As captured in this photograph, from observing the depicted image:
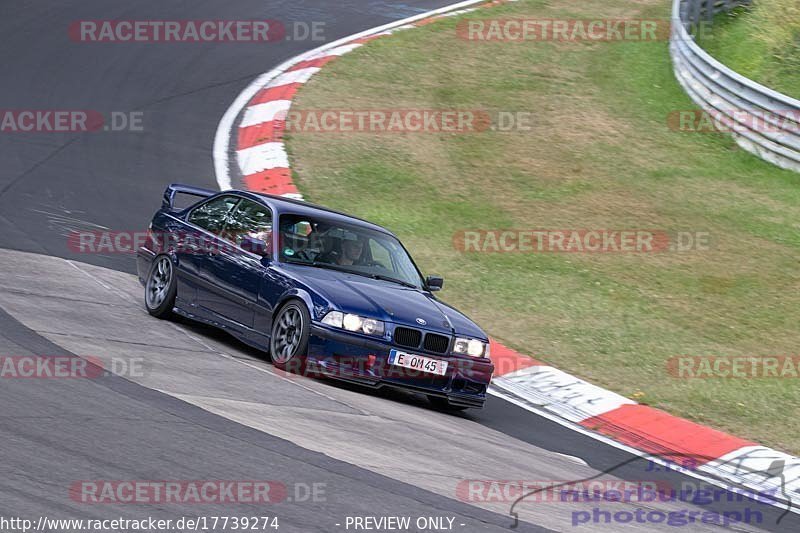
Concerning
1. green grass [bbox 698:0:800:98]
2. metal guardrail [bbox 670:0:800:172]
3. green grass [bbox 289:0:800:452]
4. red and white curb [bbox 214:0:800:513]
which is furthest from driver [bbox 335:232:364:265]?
green grass [bbox 698:0:800:98]

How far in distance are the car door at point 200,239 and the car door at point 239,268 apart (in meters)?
0.08

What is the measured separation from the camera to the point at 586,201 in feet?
49.4

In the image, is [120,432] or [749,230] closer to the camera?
[120,432]

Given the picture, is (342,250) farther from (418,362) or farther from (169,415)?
(169,415)

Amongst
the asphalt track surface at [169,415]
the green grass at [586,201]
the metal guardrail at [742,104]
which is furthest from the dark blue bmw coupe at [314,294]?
the metal guardrail at [742,104]

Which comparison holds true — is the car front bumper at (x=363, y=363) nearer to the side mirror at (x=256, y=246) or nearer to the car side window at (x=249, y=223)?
the side mirror at (x=256, y=246)

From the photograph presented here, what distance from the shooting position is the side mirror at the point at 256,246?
9250mm

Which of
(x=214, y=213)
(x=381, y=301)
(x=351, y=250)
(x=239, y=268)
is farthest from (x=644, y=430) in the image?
(x=214, y=213)

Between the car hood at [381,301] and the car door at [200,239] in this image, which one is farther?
the car door at [200,239]

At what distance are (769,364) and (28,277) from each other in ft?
22.6

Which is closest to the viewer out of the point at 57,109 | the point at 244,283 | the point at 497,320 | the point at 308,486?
the point at 308,486

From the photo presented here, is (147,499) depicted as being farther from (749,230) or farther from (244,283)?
(749,230)

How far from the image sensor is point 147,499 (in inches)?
204

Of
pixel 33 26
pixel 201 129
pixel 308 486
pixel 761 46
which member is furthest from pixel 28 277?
pixel 761 46
